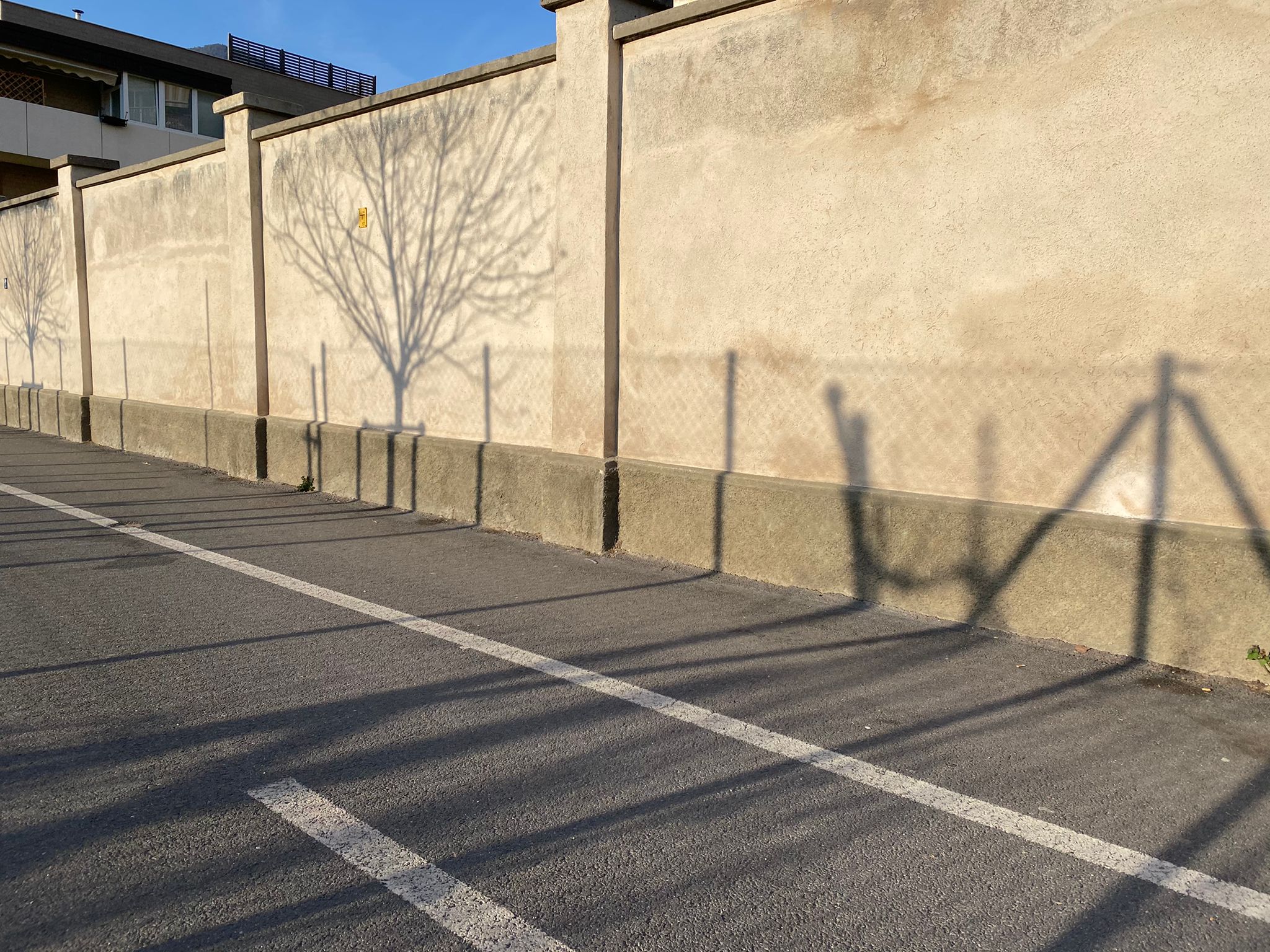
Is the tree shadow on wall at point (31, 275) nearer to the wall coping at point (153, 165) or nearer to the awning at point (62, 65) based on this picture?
the wall coping at point (153, 165)

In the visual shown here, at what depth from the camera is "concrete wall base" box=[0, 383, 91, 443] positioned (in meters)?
14.8

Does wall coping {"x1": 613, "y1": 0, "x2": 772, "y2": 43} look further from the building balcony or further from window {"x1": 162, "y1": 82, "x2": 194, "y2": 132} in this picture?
window {"x1": 162, "y1": 82, "x2": 194, "y2": 132}

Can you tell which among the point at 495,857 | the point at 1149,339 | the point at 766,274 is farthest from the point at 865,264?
the point at 495,857

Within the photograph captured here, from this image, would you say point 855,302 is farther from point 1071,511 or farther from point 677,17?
point 677,17

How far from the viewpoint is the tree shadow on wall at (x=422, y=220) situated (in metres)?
8.02

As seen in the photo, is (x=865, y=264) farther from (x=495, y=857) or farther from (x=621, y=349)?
(x=495, y=857)

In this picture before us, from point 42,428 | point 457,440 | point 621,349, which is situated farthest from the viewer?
point 42,428

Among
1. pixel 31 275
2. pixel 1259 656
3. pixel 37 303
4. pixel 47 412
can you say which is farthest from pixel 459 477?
pixel 31 275

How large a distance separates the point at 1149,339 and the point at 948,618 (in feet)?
5.82

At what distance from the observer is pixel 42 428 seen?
637 inches

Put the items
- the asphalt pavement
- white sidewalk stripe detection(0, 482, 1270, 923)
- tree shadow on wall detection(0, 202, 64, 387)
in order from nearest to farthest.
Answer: the asphalt pavement → white sidewalk stripe detection(0, 482, 1270, 923) → tree shadow on wall detection(0, 202, 64, 387)

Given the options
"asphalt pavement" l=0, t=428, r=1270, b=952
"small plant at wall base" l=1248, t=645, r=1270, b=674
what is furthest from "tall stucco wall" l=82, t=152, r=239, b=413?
"small plant at wall base" l=1248, t=645, r=1270, b=674

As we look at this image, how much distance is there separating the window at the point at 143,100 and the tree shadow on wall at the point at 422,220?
945 inches

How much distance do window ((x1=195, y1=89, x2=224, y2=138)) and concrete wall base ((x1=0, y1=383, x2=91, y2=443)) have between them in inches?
682
